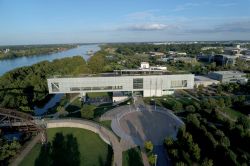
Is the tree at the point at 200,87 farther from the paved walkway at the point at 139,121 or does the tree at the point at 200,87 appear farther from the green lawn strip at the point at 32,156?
the green lawn strip at the point at 32,156

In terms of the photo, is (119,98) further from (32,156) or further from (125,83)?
(32,156)

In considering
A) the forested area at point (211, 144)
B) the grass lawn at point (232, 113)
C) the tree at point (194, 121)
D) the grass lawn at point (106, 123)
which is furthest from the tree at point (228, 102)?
the grass lawn at point (106, 123)

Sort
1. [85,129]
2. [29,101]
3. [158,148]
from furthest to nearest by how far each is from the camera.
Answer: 1. [29,101]
2. [85,129]
3. [158,148]

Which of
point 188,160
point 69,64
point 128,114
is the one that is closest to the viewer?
point 188,160

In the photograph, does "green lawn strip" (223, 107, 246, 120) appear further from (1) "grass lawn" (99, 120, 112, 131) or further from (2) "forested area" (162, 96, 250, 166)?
(1) "grass lawn" (99, 120, 112, 131)

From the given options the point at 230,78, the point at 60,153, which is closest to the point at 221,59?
the point at 230,78

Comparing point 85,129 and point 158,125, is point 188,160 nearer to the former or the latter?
point 158,125

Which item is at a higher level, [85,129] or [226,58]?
[226,58]

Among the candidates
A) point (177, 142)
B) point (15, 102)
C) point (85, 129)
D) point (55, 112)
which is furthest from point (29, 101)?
point (177, 142)
